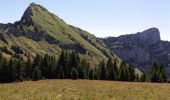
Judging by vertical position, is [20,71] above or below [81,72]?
above

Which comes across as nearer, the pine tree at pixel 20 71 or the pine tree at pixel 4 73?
the pine tree at pixel 4 73

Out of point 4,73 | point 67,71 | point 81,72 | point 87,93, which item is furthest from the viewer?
point 4,73

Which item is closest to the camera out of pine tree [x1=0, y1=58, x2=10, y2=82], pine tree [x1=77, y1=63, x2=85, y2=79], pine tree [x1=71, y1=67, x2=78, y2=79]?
pine tree [x1=71, y1=67, x2=78, y2=79]

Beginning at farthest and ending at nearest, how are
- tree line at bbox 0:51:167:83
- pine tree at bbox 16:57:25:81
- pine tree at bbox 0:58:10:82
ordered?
pine tree at bbox 16:57:25:81
pine tree at bbox 0:58:10:82
tree line at bbox 0:51:167:83

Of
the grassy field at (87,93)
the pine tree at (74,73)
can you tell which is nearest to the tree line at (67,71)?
the pine tree at (74,73)

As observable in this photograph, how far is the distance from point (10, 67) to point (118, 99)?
108896mm

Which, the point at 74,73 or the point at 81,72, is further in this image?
the point at 81,72

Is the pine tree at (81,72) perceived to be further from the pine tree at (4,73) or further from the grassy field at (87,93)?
the grassy field at (87,93)

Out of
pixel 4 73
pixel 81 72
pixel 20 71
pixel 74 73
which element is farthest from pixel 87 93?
pixel 20 71

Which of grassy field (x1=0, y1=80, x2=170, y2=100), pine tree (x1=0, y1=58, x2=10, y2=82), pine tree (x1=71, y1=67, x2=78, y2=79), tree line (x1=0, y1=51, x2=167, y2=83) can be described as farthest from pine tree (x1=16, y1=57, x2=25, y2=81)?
grassy field (x1=0, y1=80, x2=170, y2=100)

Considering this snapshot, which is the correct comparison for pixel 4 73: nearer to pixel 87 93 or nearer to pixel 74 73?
pixel 74 73

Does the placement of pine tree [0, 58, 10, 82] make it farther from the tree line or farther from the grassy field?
the grassy field

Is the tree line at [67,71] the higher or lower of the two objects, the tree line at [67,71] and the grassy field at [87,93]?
the higher

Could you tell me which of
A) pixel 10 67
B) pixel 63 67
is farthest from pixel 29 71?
pixel 63 67
